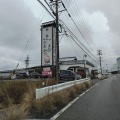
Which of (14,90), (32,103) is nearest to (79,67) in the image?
(14,90)

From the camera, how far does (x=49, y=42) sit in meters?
34.9

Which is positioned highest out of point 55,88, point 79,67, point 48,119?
point 79,67

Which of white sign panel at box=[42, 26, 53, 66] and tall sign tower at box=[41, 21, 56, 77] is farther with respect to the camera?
white sign panel at box=[42, 26, 53, 66]

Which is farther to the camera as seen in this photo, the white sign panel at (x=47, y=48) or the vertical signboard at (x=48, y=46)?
the white sign panel at (x=47, y=48)

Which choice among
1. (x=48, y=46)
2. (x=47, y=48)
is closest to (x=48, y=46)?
(x=48, y=46)

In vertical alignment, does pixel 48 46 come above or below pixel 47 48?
above

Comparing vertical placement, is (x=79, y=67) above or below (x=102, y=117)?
above

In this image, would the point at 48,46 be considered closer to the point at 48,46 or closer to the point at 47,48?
the point at 48,46

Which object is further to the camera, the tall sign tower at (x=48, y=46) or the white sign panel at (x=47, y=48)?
the white sign panel at (x=47, y=48)

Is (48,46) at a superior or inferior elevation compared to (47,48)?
superior

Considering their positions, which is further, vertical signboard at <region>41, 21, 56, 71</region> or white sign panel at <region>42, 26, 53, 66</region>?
white sign panel at <region>42, 26, 53, 66</region>

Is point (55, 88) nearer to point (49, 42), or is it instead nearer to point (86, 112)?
point (86, 112)

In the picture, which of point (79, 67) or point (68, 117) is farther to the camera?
point (79, 67)

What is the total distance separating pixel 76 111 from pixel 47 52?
81.7 ft
